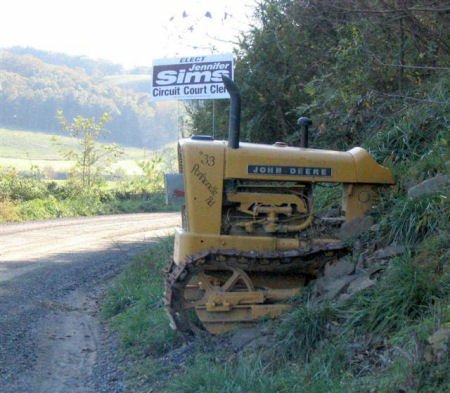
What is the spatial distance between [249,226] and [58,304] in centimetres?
393

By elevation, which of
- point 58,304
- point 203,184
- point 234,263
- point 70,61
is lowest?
point 58,304

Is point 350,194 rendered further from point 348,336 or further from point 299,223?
point 348,336

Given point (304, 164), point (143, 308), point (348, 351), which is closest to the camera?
point (348, 351)

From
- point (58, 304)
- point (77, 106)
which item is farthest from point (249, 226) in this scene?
point (77, 106)

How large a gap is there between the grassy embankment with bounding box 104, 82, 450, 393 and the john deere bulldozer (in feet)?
0.98

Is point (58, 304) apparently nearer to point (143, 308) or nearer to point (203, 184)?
point (143, 308)

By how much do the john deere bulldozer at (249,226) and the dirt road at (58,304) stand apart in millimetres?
1116

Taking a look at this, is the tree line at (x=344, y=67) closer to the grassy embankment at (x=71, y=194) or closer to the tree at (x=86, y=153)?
the grassy embankment at (x=71, y=194)

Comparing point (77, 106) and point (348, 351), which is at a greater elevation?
point (77, 106)

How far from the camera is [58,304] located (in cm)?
1045

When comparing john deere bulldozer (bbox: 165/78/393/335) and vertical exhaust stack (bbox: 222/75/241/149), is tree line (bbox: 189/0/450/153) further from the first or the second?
vertical exhaust stack (bbox: 222/75/241/149)

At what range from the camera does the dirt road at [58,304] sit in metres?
7.14

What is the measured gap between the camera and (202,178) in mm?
7461

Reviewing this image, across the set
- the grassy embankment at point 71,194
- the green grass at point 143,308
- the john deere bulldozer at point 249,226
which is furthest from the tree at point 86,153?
the john deere bulldozer at point 249,226
